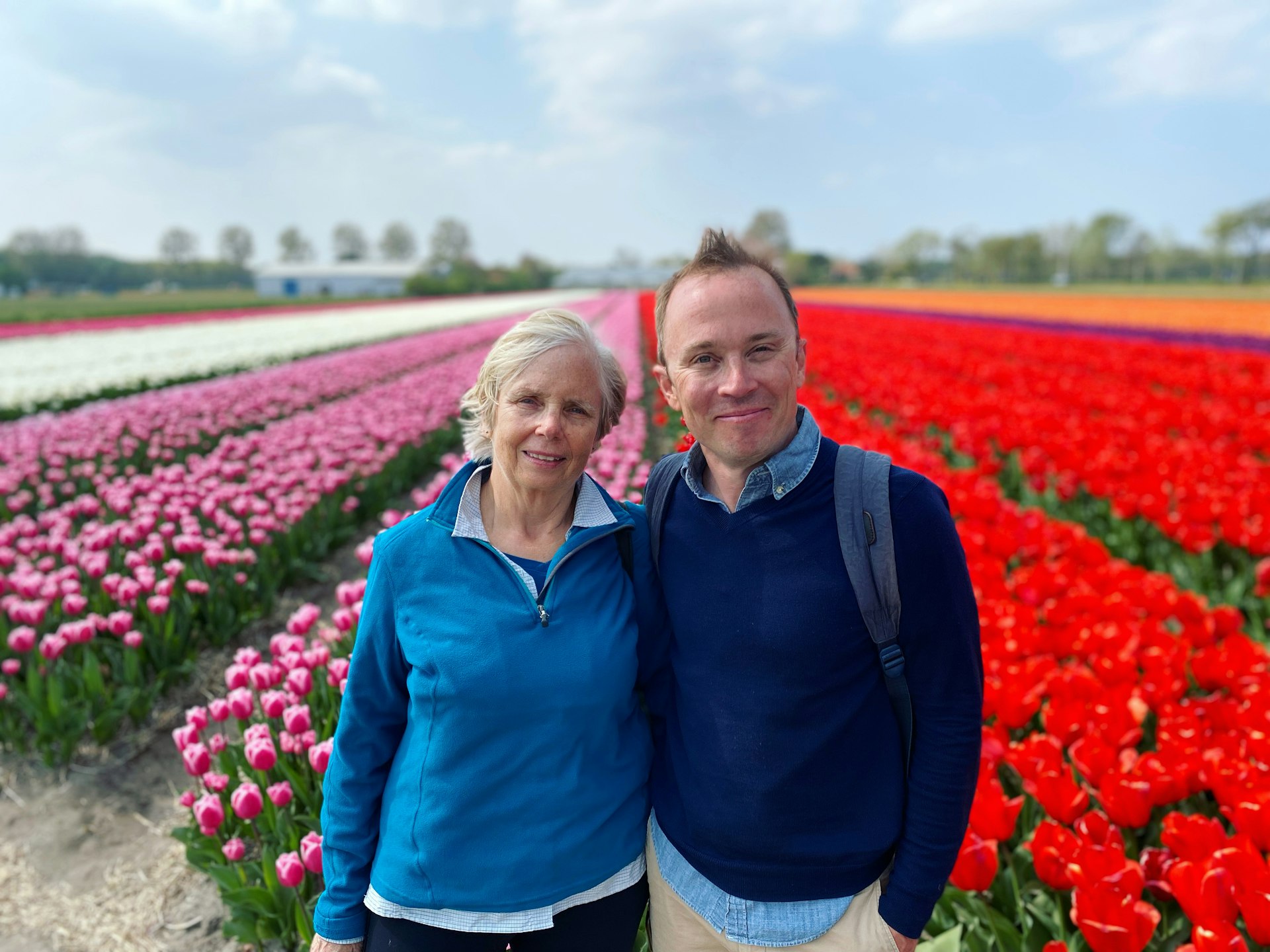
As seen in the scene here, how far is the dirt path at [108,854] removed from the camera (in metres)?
2.66

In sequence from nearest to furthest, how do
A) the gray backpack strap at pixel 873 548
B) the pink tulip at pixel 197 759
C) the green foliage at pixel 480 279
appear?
the gray backpack strap at pixel 873 548
the pink tulip at pixel 197 759
the green foliage at pixel 480 279

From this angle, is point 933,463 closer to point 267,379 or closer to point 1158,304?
point 267,379

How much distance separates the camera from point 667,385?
1616 millimetres

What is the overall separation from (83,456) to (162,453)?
1.86 ft

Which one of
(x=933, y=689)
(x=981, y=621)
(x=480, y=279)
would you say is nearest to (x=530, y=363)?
(x=933, y=689)

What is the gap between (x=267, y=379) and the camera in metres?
11.8

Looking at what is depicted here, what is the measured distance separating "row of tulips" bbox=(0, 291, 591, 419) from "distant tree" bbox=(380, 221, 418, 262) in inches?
3757

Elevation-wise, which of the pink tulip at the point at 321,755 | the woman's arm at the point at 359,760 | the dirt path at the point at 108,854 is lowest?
the dirt path at the point at 108,854

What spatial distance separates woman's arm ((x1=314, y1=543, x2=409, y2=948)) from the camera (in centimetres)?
157

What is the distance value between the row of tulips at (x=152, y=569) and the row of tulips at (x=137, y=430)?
467 millimetres

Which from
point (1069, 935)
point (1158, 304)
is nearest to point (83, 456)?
point (1069, 935)

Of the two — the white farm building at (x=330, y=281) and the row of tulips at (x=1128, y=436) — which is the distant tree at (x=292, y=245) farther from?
the row of tulips at (x=1128, y=436)

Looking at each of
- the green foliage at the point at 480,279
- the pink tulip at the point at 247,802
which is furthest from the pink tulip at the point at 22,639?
the green foliage at the point at 480,279

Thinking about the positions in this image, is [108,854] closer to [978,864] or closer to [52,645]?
[52,645]
